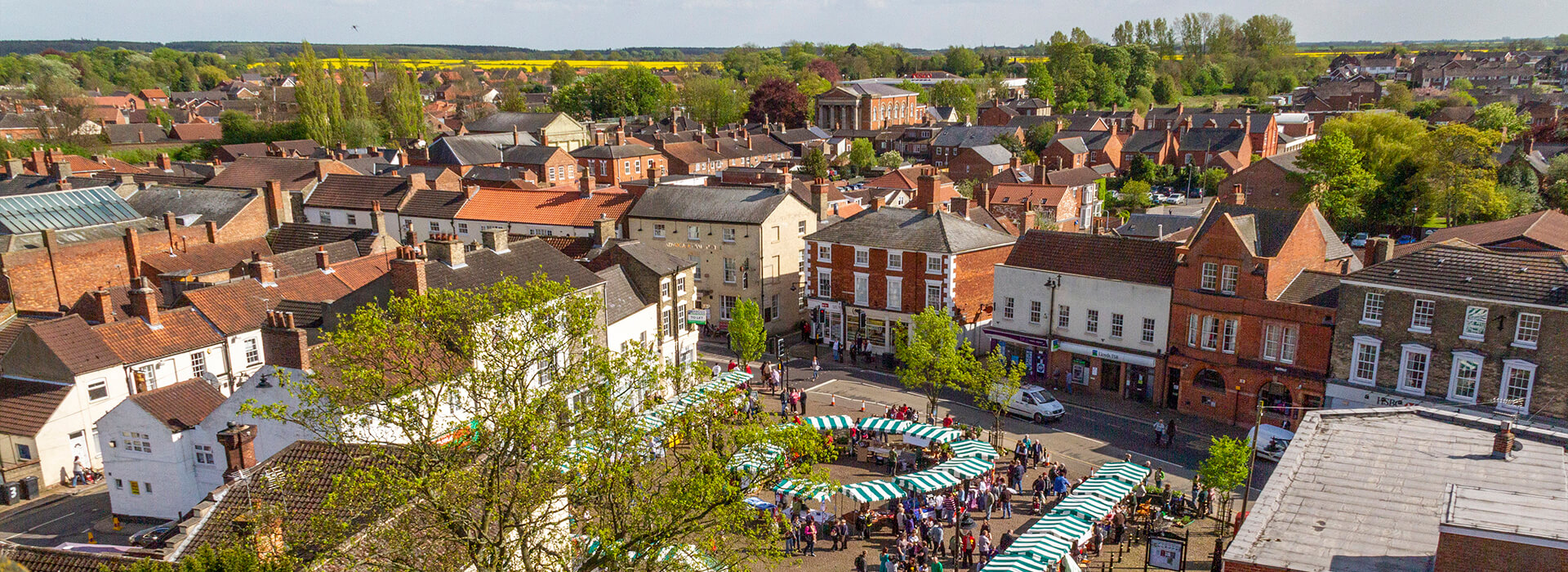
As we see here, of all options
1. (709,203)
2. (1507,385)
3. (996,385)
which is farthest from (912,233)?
(1507,385)

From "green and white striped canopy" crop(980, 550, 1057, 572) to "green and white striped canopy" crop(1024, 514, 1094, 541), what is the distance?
3.33 ft

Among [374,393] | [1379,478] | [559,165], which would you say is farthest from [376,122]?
[1379,478]

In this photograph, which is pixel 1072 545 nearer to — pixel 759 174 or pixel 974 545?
pixel 974 545

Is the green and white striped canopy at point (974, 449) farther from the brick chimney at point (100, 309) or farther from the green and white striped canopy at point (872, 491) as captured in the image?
the brick chimney at point (100, 309)

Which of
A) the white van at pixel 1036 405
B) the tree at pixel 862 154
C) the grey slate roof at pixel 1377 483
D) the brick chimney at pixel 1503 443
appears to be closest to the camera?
the grey slate roof at pixel 1377 483

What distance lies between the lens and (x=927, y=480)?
88.0 feet

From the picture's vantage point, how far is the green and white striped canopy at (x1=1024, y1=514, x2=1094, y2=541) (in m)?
23.4

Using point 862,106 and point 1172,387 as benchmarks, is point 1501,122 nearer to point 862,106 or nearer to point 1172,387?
point 1172,387

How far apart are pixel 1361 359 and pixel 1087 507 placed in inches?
551

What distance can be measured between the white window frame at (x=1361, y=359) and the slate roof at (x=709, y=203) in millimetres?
25570

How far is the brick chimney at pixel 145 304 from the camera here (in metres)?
31.9

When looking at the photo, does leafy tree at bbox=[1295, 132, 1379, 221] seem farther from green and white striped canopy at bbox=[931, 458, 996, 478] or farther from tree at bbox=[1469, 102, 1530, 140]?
green and white striped canopy at bbox=[931, 458, 996, 478]

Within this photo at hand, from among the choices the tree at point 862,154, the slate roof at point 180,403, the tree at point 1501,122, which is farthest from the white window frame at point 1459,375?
the tree at point 862,154

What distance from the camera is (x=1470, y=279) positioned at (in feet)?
98.0
